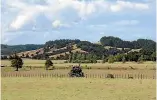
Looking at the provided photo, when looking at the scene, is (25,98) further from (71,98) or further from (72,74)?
(72,74)

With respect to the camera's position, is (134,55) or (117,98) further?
(134,55)

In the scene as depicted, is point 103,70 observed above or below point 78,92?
above

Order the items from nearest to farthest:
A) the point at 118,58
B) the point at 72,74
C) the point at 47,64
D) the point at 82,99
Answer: the point at 82,99, the point at 72,74, the point at 47,64, the point at 118,58

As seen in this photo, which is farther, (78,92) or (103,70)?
(103,70)

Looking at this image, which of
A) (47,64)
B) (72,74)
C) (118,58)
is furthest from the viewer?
(118,58)

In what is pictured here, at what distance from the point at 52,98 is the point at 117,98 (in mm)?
5832

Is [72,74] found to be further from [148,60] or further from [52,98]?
[148,60]

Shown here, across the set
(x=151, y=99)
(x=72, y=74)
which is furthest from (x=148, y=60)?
(x=151, y=99)

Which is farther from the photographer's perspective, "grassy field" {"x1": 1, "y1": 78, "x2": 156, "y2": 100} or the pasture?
the pasture

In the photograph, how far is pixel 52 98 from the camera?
3158 centimetres

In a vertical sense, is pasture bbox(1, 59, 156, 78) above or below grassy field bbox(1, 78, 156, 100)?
above

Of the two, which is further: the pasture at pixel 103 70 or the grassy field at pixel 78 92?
the pasture at pixel 103 70

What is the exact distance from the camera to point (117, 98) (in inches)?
1245

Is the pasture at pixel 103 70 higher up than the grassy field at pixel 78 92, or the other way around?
the pasture at pixel 103 70
